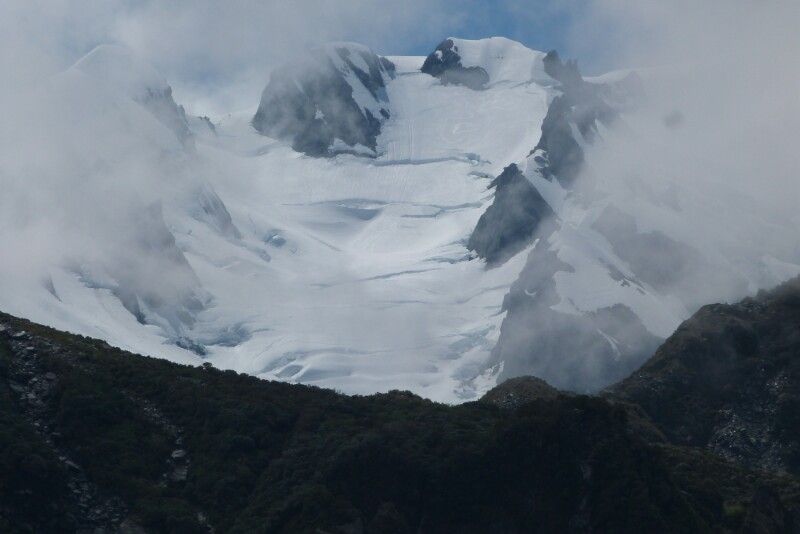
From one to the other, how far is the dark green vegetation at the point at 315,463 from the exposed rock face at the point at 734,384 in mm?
6648

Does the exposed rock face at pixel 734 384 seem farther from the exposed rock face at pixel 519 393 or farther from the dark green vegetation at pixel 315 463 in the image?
the dark green vegetation at pixel 315 463

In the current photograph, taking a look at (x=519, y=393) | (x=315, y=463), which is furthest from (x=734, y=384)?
(x=315, y=463)

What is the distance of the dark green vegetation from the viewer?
57.3 metres

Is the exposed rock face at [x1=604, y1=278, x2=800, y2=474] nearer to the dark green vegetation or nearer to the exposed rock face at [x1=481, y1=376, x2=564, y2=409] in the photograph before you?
the exposed rock face at [x1=481, y1=376, x2=564, y2=409]

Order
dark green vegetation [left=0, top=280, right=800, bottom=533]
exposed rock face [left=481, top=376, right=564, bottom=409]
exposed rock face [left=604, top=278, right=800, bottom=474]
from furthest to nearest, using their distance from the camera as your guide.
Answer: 1. exposed rock face [left=481, top=376, right=564, bottom=409]
2. exposed rock face [left=604, top=278, right=800, bottom=474]
3. dark green vegetation [left=0, top=280, right=800, bottom=533]

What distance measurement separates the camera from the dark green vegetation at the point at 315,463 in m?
57.3

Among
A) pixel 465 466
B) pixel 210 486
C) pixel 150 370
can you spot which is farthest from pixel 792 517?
pixel 150 370

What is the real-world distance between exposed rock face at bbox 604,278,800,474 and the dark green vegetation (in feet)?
21.8

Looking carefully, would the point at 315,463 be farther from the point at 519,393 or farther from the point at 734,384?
the point at 734,384

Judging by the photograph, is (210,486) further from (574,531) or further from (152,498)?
(574,531)

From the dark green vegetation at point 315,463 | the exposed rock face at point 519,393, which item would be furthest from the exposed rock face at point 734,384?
the dark green vegetation at point 315,463

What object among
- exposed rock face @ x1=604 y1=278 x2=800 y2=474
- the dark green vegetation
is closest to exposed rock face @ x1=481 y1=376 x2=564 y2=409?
exposed rock face @ x1=604 y1=278 x2=800 y2=474

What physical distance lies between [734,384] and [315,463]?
1087 inches

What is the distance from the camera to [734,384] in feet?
262
